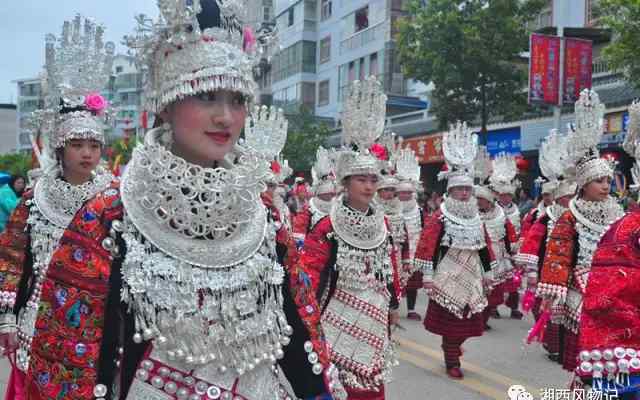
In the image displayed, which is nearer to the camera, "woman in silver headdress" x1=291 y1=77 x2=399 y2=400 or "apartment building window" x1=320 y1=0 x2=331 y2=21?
"woman in silver headdress" x1=291 y1=77 x2=399 y2=400

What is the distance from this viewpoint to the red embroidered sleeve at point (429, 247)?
709 cm

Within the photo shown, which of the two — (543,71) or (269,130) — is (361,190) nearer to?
(269,130)

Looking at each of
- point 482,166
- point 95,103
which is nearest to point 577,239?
point 95,103

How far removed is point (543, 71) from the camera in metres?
17.1

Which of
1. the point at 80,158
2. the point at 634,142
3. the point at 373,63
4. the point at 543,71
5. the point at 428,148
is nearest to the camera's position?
the point at 634,142

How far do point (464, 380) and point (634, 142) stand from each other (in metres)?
3.40

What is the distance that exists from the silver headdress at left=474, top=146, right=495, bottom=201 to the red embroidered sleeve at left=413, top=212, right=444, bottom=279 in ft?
7.26

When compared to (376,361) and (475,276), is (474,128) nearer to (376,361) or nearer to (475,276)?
(475,276)

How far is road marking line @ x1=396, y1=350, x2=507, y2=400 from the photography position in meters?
6.07

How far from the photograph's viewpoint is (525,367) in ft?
23.0

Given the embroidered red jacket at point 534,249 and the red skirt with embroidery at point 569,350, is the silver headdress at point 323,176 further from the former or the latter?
the red skirt with embroidery at point 569,350

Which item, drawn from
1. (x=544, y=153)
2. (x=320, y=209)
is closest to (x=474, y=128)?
(x=544, y=153)

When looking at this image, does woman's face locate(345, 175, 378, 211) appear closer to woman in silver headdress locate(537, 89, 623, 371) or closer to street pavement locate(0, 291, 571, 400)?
→ woman in silver headdress locate(537, 89, 623, 371)

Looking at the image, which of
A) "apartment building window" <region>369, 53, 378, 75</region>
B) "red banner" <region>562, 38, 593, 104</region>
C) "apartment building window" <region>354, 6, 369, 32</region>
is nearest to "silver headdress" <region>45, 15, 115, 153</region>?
"red banner" <region>562, 38, 593, 104</region>
